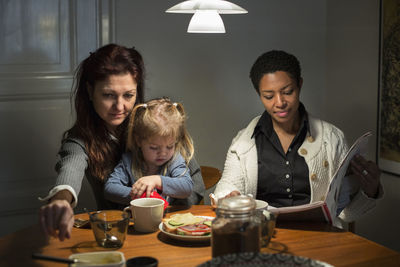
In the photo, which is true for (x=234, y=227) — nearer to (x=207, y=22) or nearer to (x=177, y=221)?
(x=177, y=221)

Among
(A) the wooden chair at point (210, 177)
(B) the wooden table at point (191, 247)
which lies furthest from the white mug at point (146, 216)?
(A) the wooden chair at point (210, 177)

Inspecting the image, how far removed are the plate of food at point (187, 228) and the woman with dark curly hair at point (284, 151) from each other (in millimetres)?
467

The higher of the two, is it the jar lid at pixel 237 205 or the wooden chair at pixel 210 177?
the jar lid at pixel 237 205

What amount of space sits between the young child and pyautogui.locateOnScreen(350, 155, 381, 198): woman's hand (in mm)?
613

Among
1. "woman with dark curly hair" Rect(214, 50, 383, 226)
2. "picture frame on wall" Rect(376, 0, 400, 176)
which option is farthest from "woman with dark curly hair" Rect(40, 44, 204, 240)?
"picture frame on wall" Rect(376, 0, 400, 176)

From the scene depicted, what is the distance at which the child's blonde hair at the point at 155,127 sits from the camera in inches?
80.7

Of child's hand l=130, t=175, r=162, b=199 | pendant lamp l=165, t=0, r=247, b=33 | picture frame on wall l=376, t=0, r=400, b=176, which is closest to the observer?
child's hand l=130, t=175, r=162, b=199

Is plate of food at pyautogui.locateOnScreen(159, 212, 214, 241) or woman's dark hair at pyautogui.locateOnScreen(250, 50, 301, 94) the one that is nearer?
plate of food at pyautogui.locateOnScreen(159, 212, 214, 241)

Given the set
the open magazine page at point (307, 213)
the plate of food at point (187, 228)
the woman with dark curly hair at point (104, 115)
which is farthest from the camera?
the woman with dark curly hair at point (104, 115)

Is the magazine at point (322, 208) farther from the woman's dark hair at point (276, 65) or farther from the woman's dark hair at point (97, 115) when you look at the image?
the woman's dark hair at point (97, 115)

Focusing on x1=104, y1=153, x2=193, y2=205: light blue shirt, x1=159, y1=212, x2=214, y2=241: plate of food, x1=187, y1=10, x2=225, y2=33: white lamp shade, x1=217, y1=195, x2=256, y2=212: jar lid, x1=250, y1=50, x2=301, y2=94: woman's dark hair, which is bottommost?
x1=159, y1=212, x2=214, y2=241: plate of food

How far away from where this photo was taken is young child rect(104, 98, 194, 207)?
6.60 feet

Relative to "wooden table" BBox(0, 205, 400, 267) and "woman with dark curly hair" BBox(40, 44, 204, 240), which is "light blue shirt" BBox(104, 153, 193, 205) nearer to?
"woman with dark curly hair" BBox(40, 44, 204, 240)

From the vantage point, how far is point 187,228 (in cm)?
164
